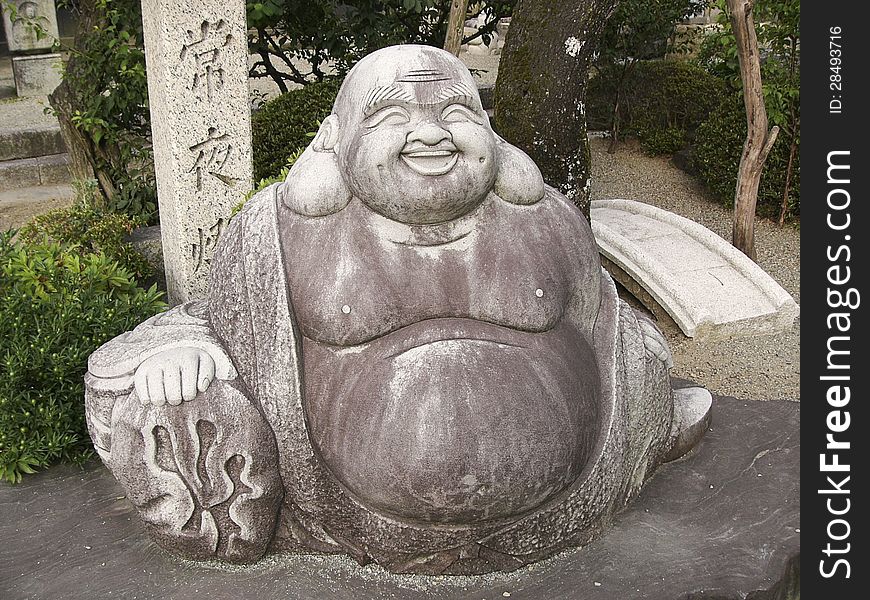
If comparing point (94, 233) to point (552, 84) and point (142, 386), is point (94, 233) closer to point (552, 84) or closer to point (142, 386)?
point (552, 84)

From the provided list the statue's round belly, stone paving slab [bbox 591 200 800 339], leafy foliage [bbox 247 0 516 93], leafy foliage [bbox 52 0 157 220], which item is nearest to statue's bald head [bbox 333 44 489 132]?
A: the statue's round belly

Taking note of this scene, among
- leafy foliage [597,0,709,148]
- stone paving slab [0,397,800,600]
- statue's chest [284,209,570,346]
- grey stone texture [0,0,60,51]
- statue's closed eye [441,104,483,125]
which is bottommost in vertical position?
stone paving slab [0,397,800,600]

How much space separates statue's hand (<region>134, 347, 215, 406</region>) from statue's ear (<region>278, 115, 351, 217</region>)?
56cm

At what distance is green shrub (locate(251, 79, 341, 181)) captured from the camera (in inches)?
288

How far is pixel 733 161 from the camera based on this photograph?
26.5ft

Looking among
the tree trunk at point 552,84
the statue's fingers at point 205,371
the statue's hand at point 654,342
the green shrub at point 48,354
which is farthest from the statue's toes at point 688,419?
the green shrub at point 48,354

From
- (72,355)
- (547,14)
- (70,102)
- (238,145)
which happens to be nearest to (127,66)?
(70,102)

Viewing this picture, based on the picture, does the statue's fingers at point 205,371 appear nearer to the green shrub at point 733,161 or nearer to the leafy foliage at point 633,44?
the green shrub at point 733,161

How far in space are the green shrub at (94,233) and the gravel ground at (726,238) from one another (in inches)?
135

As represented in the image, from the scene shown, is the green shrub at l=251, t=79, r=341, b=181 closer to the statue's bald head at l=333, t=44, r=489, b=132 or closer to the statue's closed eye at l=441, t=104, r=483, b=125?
the statue's bald head at l=333, t=44, r=489, b=132

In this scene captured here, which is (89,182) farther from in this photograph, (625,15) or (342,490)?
(625,15)

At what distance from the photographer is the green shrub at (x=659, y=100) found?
364 inches

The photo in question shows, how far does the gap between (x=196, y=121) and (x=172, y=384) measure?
8.63 ft

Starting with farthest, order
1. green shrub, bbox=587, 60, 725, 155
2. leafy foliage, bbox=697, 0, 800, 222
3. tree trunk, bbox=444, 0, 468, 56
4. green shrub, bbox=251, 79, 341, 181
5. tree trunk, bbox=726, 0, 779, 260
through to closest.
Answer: green shrub, bbox=587, 60, 725, 155, leafy foliage, bbox=697, 0, 800, 222, green shrub, bbox=251, 79, 341, 181, tree trunk, bbox=444, 0, 468, 56, tree trunk, bbox=726, 0, 779, 260
